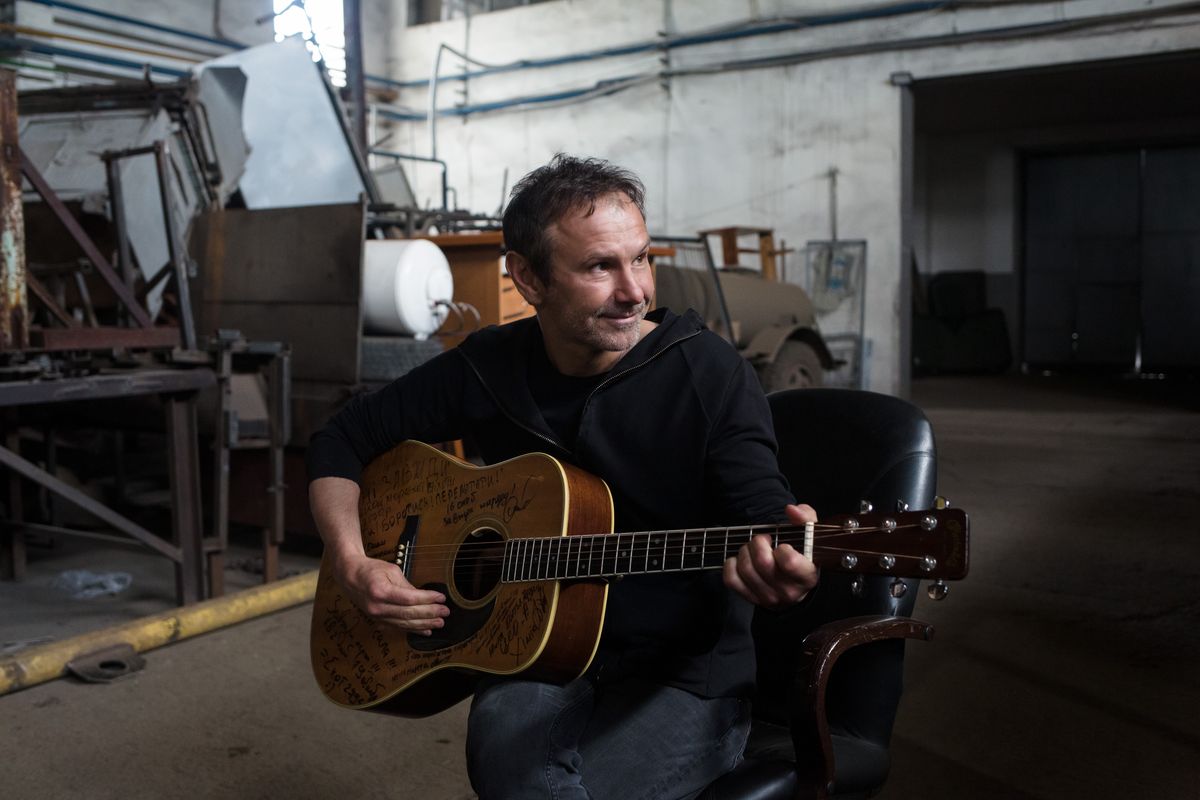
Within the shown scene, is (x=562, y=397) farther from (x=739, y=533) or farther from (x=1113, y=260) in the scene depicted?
(x=1113, y=260)

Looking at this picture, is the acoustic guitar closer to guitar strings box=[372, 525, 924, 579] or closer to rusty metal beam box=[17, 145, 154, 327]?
guitar strings box=[372, 525, 924, 579]

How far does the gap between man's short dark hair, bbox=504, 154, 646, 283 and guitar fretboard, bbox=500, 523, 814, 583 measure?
0.44 meters

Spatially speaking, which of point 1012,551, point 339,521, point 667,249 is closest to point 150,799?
point 339,521

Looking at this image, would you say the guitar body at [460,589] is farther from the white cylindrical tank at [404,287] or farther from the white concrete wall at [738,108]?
the white concrete wall at [738,108]

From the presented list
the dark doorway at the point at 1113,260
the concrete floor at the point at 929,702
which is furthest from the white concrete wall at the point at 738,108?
the dark doorway at the point at 1113,260

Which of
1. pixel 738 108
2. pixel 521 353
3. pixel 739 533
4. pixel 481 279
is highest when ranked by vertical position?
pixel 738 108

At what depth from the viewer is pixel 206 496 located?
4977 millimetres

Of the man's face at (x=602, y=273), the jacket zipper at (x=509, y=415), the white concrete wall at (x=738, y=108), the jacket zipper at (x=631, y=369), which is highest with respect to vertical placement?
the white concrete wall at (x=738, y=108)

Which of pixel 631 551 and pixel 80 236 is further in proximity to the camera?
pixel 80 236

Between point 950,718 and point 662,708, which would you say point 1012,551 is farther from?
point 662,708

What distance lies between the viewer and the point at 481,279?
4.89m

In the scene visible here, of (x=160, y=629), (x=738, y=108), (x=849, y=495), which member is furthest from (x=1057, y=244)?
(x=849, y=495)

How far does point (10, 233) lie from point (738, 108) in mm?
8201

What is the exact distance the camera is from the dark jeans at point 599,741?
1474mm
